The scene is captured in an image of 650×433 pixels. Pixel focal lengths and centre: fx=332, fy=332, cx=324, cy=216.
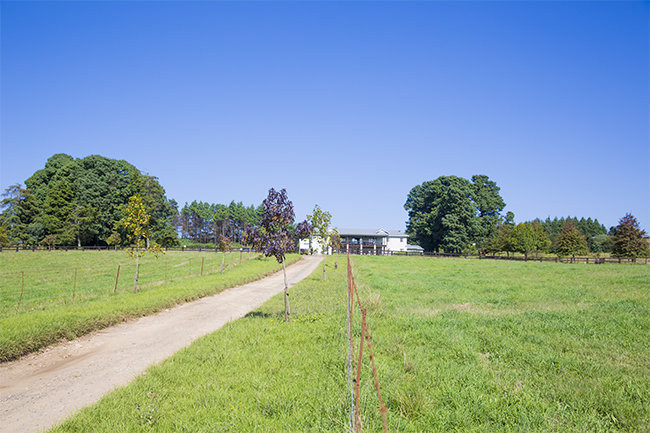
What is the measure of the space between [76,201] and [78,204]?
25.2 inches

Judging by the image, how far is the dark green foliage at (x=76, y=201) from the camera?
2221 inches

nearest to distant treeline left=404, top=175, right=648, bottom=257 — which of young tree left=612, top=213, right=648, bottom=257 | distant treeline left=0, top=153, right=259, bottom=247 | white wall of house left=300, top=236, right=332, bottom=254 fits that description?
young tree left=612, top=213, right=648, bottom=257

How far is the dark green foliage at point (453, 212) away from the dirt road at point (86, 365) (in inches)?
2563

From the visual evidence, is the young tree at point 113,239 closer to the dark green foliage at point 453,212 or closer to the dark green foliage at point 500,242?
the dark green foliage at point 453,212

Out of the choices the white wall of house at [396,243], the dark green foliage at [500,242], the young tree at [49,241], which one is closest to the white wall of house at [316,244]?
the white wall of house at [396,243]

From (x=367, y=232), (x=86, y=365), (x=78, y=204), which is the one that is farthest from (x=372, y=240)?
(x=86, y=365)

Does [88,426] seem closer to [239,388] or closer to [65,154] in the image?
[239,388]

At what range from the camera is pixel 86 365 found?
7.92 meters

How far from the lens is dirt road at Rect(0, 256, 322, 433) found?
5723 millimetres

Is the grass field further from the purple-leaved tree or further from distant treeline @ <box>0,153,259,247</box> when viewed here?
distant treeline @ <box>0,153,259,247</box>

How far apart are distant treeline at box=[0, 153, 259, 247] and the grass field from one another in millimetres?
59821

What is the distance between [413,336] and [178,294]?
1155 centimetres

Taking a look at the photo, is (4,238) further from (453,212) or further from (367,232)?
(453,212)

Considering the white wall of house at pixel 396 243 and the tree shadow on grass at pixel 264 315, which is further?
the white wall of house at pixel 396 243
